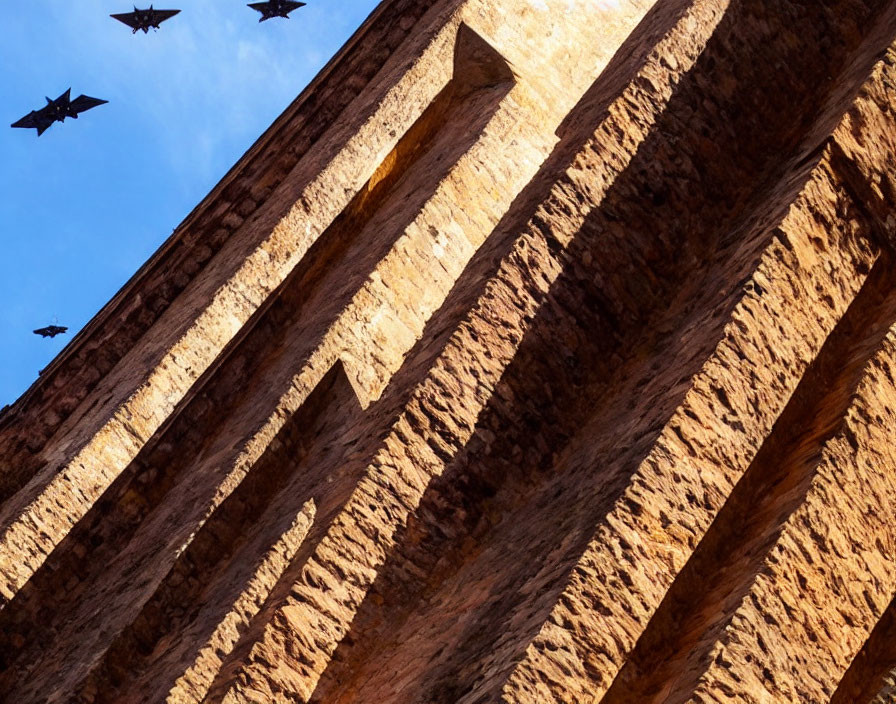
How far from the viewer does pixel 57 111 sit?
16344 millimetres

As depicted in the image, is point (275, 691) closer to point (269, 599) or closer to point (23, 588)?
point (269, 599)

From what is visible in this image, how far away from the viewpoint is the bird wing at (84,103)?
1611 centimetres

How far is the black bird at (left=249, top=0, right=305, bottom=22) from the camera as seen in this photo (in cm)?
1623

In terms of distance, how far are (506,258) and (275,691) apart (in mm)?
2106

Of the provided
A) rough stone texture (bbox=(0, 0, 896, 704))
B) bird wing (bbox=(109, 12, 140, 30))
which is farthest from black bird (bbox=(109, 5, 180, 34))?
rough stone texture (bbox=(0, 0, 896, 704))

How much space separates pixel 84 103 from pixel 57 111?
0.35m

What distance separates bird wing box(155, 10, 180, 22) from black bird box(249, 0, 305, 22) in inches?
53.1

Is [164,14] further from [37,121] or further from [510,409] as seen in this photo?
[510,409]

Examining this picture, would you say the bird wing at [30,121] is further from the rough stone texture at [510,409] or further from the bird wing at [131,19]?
the rough stone texture at [510,409]

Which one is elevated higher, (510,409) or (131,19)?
(131,19)

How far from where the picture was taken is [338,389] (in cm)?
757

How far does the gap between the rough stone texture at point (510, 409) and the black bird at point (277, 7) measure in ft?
23.1

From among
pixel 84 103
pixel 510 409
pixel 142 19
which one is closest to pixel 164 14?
pixel 142 19

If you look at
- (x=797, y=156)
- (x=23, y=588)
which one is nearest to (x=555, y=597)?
(x=797, y=156)
